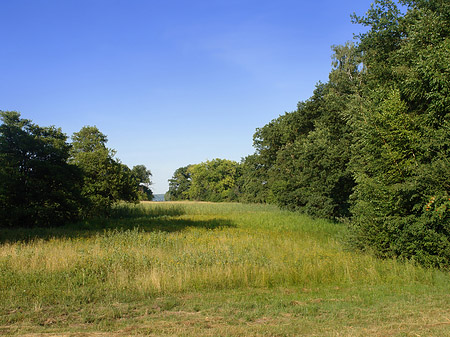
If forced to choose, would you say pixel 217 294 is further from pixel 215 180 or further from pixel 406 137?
pixel 215 180

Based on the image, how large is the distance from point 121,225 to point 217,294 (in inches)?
690

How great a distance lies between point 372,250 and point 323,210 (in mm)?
14926

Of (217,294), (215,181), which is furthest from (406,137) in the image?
(215,181)

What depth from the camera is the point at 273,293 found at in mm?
8289

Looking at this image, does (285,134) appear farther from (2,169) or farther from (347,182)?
(2,169)

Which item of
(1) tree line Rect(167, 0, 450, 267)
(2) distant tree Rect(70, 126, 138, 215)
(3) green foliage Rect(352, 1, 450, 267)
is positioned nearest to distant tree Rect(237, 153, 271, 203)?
(2) distant tree Rect(70, 126, 138, 215)

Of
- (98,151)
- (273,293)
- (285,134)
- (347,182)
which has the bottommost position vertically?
(273,293)

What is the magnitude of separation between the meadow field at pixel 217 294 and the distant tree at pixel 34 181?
36.6ft

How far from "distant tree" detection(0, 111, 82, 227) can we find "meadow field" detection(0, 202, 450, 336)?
1117cm

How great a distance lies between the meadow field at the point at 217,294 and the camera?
18.7 feet

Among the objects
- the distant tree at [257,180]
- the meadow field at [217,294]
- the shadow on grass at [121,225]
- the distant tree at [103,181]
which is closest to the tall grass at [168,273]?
the meadow field at [217,294]

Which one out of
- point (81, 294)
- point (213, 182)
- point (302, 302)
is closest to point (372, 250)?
point (302, 302)

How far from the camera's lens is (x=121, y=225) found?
23.9m

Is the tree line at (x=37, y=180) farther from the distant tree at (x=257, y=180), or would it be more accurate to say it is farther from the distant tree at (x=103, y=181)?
the distant tree at (x=257, y=180)
